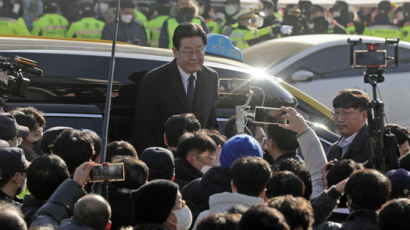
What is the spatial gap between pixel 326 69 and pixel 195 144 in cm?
637

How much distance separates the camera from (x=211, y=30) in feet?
53.2

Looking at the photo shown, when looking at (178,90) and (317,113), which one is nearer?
(178,90)

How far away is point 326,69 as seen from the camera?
40.3ft

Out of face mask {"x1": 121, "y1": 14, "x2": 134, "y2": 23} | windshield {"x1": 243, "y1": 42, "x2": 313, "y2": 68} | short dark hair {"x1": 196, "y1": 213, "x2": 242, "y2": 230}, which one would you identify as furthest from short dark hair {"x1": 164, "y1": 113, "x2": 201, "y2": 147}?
face mask {"x1": 121, "y1": 14, "x2": 134, "y2": 23}

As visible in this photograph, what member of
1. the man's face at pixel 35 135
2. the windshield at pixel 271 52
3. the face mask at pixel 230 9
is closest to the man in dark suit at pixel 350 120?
the man's face at pixel 35 135

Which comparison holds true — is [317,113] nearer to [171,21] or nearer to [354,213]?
[354,213]

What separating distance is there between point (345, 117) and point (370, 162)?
2.72 feet

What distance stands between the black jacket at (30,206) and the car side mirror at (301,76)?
694 centimetres

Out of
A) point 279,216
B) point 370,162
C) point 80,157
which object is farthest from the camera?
point 370,162

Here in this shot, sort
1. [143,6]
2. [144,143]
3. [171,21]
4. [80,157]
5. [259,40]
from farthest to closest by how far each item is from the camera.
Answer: [143,6]
[259,40]
[171,21]
[144,143]
[80,157]

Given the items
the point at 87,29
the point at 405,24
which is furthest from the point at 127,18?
the point at 405,24

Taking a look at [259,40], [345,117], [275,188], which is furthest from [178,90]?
[259,40]

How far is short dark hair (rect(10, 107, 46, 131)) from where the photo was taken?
675 cm

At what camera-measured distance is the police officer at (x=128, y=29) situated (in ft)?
46.6
